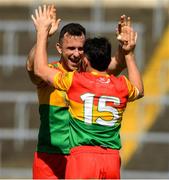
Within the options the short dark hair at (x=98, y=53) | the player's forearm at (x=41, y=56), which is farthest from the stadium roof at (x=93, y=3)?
the short dark hair at (x=98, y=53)

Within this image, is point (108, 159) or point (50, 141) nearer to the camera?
point (108, 159)

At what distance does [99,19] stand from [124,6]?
82 centimetres

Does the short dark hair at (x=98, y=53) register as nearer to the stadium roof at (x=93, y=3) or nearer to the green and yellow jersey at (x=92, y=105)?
the green and yellow jersey at (x=92, y=105)

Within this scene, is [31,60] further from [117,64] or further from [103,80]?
[103,80]

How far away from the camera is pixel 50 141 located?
6.12 metres

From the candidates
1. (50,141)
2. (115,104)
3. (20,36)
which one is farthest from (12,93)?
(115,104)

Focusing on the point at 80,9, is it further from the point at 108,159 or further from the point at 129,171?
the point at 108,159

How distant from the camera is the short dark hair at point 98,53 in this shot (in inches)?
209

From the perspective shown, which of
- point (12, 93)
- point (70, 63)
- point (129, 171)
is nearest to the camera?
point (70, 63)

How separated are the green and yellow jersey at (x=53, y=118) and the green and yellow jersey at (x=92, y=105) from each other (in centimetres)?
68

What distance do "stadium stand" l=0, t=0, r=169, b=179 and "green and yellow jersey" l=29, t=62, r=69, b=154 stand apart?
5.10m

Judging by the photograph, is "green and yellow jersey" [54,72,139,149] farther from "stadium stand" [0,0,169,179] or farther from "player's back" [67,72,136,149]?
"stadium stand" [0,0,169,179]

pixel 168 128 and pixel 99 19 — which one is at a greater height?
pixel 99 19

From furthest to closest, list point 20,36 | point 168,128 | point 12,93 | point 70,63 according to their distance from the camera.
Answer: point 20,36
point 12,93
point 168,128
point 70,63
